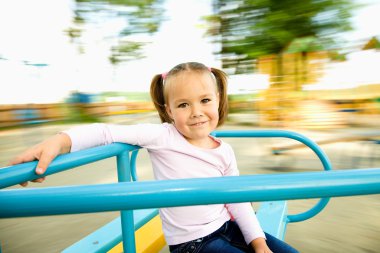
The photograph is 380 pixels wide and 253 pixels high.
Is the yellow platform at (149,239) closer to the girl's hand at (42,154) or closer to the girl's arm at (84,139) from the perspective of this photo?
the girl's arm at (84,139)

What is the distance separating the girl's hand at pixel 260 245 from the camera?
91cm

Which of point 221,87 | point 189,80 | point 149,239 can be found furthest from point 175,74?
point 149,239

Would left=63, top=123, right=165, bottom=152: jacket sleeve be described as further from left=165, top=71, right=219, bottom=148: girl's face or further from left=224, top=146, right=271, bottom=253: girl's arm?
left=224, top=146, right=271, bottom=253: girl's arm

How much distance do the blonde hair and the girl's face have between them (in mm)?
29

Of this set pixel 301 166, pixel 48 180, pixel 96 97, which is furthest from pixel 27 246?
pixel 96 97

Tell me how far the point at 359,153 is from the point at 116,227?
3.62 metres

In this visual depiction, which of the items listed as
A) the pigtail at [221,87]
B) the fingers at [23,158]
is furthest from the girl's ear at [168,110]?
the fingers at [23,158]

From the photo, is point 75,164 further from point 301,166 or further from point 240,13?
point 240,13

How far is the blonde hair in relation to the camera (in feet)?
3.29

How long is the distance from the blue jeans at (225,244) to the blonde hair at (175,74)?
1.48ft

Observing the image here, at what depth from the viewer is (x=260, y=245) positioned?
3.02ft

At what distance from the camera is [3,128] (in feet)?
21.4

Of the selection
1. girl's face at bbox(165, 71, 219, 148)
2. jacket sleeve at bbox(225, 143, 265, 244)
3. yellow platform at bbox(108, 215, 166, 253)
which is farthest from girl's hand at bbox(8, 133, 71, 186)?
yellow platform at bbox(108, 215, 166, 253)

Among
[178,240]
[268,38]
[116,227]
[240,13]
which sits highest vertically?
[240,13]
